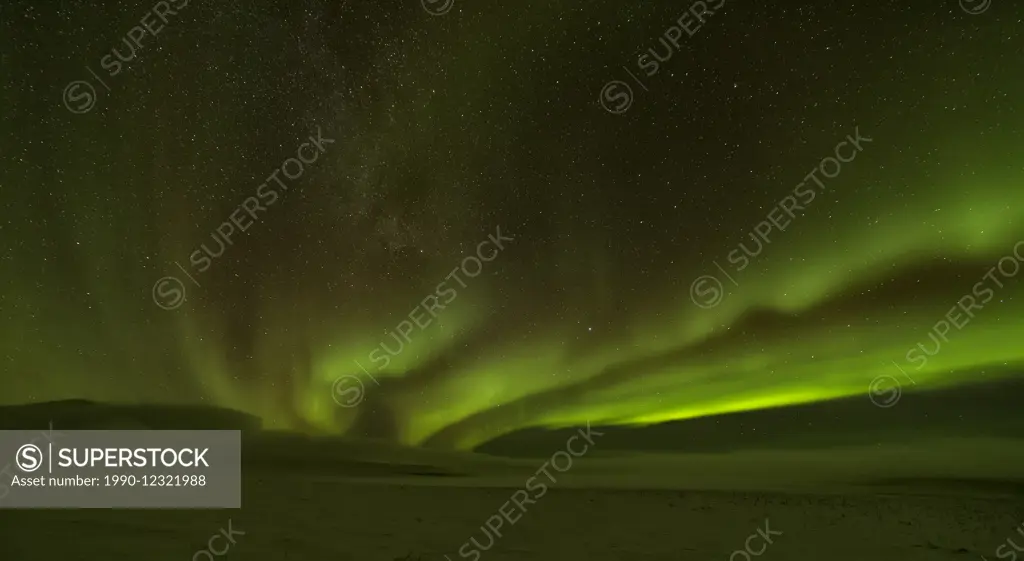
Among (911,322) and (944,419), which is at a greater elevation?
(911,322)

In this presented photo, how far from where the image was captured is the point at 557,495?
9.68 feet

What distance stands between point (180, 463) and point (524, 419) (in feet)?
4.89

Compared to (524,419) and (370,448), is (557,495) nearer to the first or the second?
(524,419)

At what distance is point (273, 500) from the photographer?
9.70ft

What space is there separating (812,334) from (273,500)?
2.45 m

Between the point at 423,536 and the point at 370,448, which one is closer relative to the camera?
the point at 423,536

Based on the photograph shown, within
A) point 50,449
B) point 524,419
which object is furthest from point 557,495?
point 50,449

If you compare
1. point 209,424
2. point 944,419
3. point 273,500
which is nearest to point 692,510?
point 944,419

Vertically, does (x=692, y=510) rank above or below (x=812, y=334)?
below

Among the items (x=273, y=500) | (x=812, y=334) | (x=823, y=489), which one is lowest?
(x=823, y=489)

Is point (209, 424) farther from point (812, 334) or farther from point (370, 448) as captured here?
point (812, 334)

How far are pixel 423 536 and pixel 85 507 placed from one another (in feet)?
4.80

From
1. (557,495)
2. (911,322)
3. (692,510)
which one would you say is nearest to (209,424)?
(557,495)

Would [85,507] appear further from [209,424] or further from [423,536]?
[423,536]
